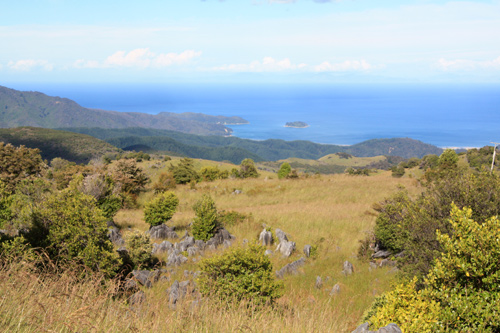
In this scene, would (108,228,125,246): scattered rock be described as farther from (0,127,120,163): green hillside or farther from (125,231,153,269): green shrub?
(0,127,120,163): green hillside

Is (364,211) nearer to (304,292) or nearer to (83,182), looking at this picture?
(304,292)

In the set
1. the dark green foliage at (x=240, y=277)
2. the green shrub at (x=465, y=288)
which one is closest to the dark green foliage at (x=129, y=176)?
the dark green foliage at (x=240, y=277)

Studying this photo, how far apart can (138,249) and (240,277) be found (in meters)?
4.49

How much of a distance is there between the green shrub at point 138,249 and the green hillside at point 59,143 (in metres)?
106

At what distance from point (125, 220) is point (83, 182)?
11.2ft

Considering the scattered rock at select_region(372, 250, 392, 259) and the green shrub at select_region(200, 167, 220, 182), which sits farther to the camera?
the green shrub at select_region(200, 167, 220, 182)

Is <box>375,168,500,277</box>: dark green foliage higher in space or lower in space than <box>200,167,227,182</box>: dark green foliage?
higher

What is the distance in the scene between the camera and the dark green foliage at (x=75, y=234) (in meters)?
7.06

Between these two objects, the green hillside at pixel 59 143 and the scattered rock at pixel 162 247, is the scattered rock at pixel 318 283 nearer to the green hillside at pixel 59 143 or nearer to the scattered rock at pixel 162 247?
the scattered rock at pixel 162 247

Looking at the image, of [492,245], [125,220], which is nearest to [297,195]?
[125,220]

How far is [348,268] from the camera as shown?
9.48m

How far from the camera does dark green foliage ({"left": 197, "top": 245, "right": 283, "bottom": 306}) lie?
19.6 ft

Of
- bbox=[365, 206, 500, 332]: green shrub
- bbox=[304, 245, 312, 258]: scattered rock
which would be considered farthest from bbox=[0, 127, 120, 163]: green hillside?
bbox=[365, 206, 500, 332]: green shrub

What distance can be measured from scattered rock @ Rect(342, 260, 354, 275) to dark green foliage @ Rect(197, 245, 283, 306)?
3.83 meters
